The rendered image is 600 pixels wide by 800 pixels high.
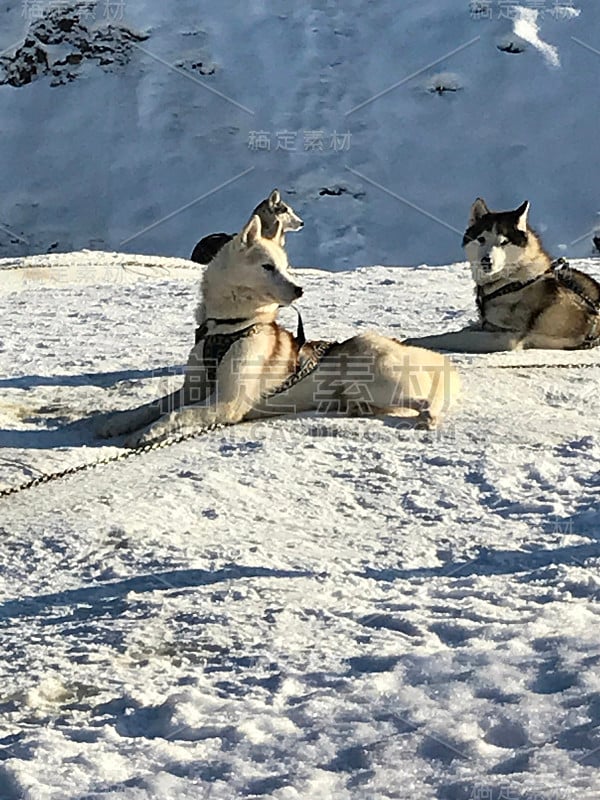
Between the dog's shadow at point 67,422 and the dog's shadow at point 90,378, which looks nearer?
the dog's shadow at point 67,422

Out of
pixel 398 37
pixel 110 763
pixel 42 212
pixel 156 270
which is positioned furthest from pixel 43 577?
pixel 398 37

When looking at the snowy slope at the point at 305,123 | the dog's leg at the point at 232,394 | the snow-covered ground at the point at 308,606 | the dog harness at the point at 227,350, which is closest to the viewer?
the snow-covered ground at the point at 308,606

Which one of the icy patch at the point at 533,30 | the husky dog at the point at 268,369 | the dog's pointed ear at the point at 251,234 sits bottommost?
the husky dog at the point at 268,369

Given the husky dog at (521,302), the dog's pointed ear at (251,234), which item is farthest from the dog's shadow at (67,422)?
the husky dog at (521,302)

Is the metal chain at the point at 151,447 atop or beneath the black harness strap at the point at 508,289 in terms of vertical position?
beneath

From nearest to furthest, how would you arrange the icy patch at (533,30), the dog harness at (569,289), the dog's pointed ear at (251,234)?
1. the dog's pointed ear at (251,234)
2. the dog harness at (569,289)
3. the icy patch at (533,30)

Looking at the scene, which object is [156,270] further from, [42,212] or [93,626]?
[42,212]

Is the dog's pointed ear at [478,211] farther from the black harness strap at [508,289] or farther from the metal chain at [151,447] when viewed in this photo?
the metal chain at [151,447]

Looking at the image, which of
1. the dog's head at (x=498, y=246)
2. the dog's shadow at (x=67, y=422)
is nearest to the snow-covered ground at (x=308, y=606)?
the dog's shadow at (x=67, y=422)

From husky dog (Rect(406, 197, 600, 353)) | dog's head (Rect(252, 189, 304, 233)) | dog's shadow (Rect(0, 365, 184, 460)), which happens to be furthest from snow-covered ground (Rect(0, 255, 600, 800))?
dog's head (Rect(252, 189, 304, 233))

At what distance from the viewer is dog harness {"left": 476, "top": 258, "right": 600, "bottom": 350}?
758 centimetres

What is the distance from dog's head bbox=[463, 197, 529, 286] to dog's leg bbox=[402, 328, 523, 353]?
1.37 feet

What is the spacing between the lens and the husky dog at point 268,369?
5.58 m

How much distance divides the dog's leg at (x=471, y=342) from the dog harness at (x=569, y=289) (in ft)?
0.79
